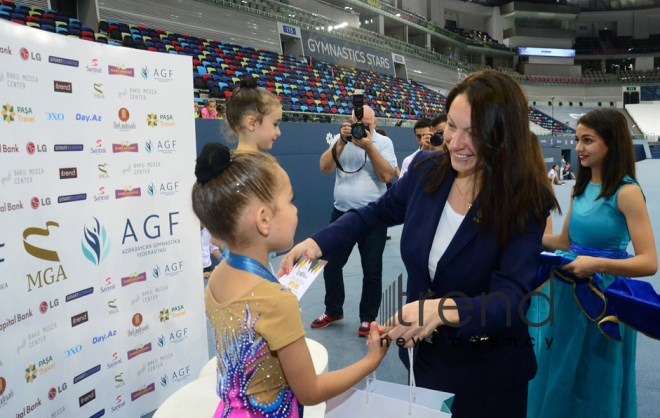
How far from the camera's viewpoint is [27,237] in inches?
68.1

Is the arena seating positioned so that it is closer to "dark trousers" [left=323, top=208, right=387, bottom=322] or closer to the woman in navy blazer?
"dark trousers" [left=323, top=208, right=387, bottom=322]

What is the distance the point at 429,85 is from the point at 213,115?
1822 cm

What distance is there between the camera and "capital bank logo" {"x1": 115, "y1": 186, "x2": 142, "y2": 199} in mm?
2137

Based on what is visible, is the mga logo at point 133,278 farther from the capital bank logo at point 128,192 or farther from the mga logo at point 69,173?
the mga logo at point 69,173

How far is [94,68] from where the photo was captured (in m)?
2.00

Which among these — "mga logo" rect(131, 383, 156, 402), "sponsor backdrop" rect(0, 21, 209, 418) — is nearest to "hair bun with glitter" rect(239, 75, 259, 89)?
"sponsor backdrop" rect(0, 21, 209, 418)

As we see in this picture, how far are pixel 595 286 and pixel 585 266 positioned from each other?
106mm

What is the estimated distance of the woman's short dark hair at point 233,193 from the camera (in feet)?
3.25

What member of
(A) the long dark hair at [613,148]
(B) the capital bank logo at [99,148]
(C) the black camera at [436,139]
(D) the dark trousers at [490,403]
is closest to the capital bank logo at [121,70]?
(B) the capital bank logo at [99,148]

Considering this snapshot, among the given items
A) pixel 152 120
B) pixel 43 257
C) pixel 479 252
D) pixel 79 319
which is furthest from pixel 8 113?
pixel 479 252

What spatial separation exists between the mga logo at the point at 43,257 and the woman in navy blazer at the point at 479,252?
150 cm

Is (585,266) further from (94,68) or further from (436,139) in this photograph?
(94,68)

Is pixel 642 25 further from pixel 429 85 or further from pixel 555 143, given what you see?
pixel 555 143

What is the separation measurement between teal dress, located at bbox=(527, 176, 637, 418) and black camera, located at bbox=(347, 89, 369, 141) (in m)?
1.39
